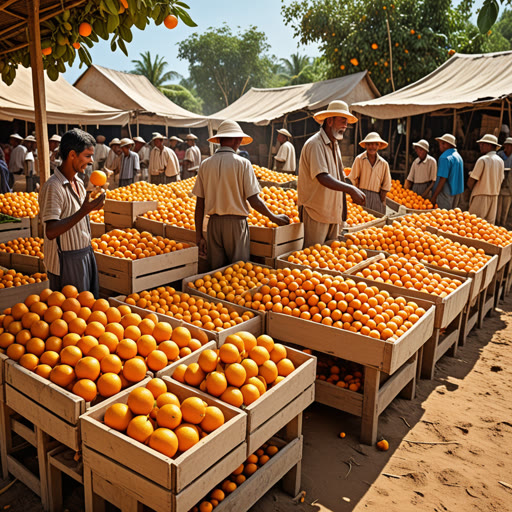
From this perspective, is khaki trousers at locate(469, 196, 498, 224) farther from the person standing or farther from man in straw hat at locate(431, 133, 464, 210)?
the person standing

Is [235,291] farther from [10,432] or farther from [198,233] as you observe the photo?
[10,432]

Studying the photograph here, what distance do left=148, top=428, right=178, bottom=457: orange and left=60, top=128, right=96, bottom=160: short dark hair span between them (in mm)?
2167

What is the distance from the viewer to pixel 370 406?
352 cm

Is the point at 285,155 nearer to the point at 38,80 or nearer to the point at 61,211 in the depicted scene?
the point at 38,80

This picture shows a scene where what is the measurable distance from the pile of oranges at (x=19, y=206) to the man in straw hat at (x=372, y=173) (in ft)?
16.7

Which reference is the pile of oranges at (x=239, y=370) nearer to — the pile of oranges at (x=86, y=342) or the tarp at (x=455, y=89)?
the pile of oranges at (x=86, y=342)

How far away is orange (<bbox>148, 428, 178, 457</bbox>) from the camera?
214 centimetres

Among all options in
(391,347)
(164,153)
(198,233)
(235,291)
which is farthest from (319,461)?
(164,153)

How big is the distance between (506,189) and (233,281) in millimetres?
7954

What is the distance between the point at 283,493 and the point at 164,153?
9.29 meters

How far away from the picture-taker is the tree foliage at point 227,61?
169ft

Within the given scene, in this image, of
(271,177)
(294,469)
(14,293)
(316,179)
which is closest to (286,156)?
(271,177)

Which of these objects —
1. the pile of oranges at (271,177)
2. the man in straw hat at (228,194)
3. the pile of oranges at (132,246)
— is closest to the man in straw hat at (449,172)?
the pile of oranges at (271,177)

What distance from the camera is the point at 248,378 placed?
268 centimetres
